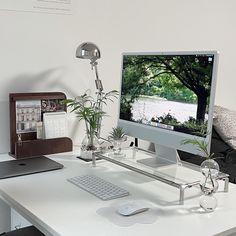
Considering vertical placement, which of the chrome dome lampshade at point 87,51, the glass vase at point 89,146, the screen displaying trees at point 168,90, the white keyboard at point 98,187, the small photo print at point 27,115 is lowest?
the white keyboard at point 98,187

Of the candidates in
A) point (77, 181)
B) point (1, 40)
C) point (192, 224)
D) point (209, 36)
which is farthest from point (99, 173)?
point (209, 36)

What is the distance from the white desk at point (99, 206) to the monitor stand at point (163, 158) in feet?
0.25

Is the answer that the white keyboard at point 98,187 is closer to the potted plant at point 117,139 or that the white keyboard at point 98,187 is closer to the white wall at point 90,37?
the potted plant at point 117,139

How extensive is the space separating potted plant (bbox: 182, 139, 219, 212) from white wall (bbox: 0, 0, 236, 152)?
0.96 meters

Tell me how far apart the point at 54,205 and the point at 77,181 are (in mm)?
243

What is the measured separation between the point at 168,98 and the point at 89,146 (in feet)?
1.79

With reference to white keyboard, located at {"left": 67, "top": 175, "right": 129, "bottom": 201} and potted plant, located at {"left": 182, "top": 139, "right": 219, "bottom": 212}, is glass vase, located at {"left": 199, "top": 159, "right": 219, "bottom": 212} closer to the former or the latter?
potted plant, located at {"left": 182, "top": 139, "right": 219, "bottom": 212}

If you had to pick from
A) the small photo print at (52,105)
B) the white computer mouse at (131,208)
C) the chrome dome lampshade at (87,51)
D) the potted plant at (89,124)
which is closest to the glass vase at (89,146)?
the potted plant at (89,124)

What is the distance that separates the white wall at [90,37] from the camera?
1942mm

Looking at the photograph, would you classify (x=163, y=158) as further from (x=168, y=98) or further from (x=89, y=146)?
(x=89, y=146)

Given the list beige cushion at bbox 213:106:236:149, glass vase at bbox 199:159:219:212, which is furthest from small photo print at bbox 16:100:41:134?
beige cushion at bbox 213:106:236:149

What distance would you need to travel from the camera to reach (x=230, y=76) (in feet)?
10.1

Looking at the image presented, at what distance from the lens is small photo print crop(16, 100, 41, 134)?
193 cm

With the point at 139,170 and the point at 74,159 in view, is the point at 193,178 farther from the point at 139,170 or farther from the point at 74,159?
the point at 74,159
